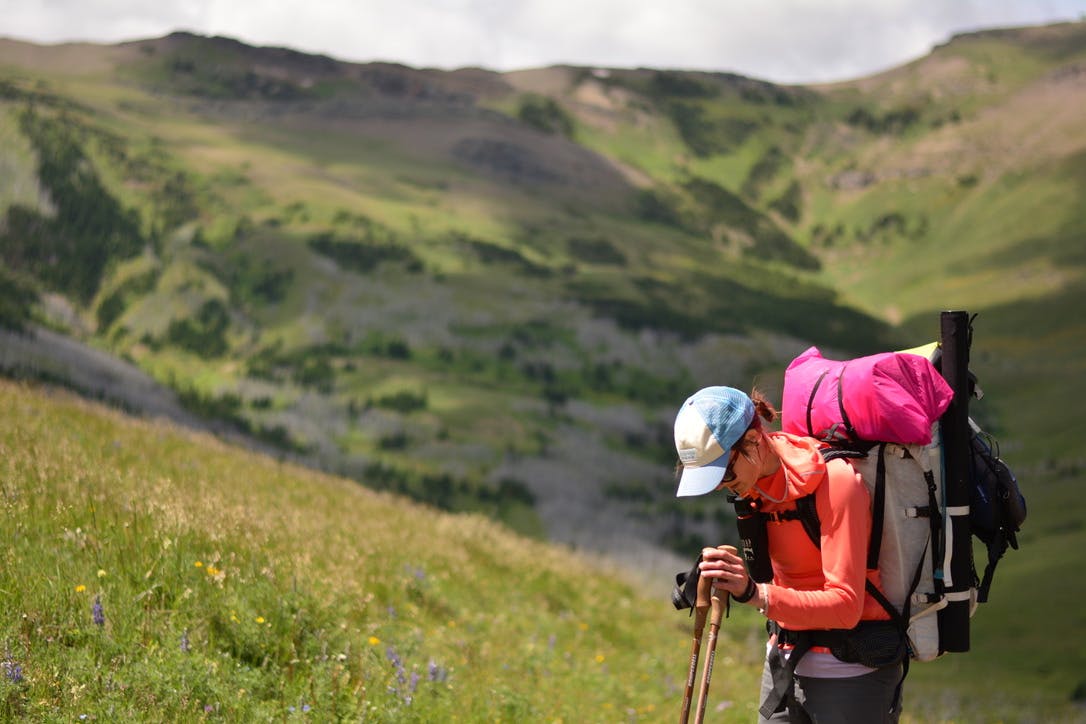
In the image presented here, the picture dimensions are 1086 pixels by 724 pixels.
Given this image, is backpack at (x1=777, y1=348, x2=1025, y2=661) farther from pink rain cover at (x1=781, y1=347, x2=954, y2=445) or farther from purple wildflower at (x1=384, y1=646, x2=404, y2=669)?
purple wildflower at (x1=384, y1=646, x2=404, y2=669)

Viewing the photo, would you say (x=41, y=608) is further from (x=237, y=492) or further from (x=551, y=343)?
(x=551, y=343)

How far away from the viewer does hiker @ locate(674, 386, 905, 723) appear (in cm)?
428

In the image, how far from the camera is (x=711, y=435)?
14.0ft

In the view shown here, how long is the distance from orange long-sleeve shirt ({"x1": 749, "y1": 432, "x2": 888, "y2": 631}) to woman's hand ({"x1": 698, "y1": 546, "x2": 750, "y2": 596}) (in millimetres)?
145

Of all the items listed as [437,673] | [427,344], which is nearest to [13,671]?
[437,673]

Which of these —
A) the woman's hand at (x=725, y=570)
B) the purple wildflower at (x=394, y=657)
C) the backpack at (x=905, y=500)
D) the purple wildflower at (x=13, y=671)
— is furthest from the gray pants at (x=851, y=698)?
the purple wildflower at (x=13, y=671)

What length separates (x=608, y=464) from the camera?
373 ft

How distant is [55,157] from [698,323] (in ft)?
349

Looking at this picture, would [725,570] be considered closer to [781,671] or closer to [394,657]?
[781,671]

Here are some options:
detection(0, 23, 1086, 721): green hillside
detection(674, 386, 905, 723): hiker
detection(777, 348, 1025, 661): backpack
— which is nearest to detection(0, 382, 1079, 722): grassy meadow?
detection(674, 386, 905, 723): hiker

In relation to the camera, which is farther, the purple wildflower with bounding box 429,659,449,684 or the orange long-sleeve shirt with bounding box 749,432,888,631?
the purple wildflower with bounding box 429,659,449,684

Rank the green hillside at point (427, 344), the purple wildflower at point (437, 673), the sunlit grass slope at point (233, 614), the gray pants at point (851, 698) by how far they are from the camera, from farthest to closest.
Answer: the green hillside at point (427, 344) < the purple wildflower at point (437, 673) < the sunlit grass slope at point (233, 614) < the gray pants at point (851, 698)

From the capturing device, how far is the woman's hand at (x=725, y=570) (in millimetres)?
4332

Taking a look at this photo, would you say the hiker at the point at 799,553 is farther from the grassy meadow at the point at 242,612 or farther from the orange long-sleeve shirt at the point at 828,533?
the grassy meadow at the point at 242,612
